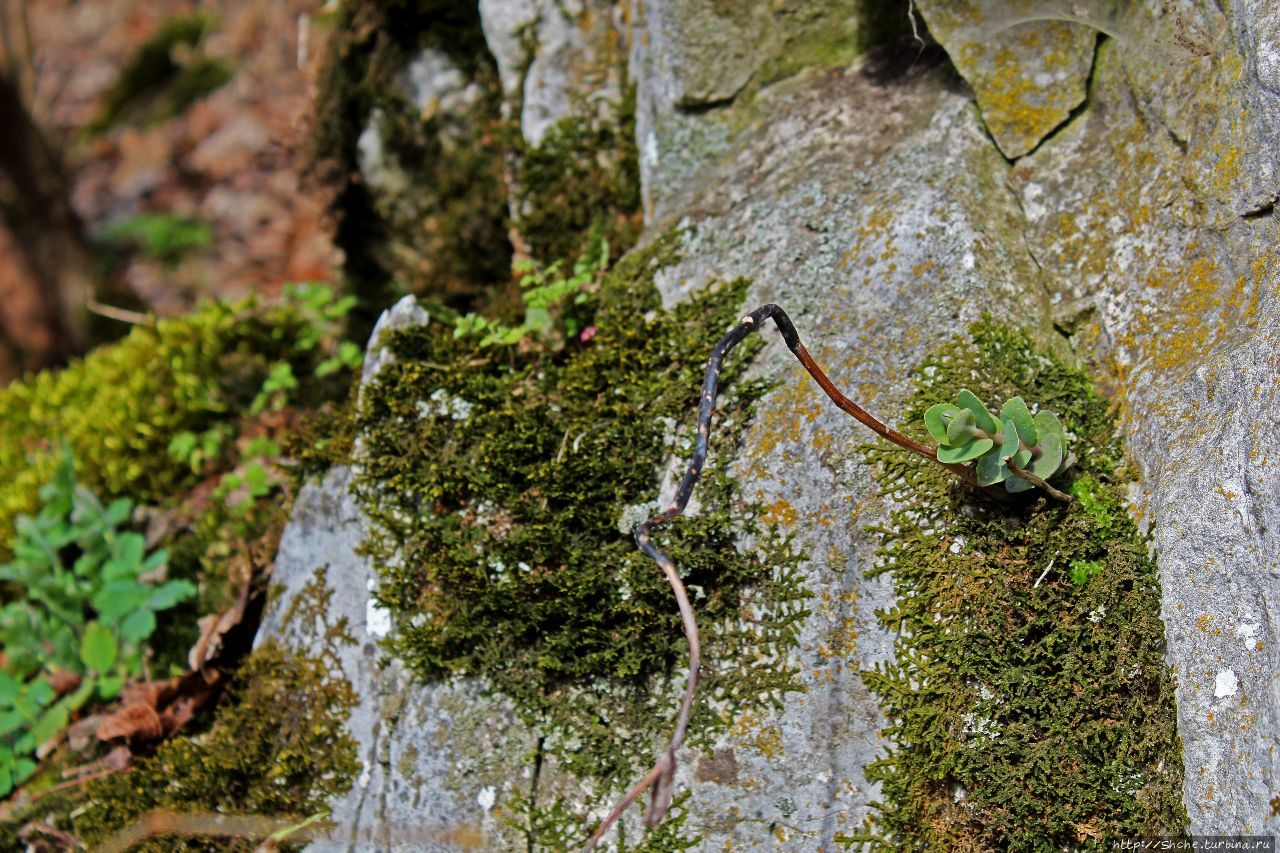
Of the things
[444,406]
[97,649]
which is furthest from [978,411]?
[97,649]

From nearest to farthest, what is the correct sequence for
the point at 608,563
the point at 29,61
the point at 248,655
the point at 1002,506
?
the point at 1002,506, the point at 608,563, the point at 248,655, the point at 29,61

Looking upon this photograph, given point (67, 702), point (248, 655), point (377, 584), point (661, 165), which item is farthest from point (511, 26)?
point (67, 702)

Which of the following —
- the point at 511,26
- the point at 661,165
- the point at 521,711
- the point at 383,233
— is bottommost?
the point at 521,711

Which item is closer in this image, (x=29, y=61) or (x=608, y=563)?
(x=608, y=563)

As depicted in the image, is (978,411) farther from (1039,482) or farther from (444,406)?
(444,406)

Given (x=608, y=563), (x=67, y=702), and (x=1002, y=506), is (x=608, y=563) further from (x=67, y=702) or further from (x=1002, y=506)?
(x=67, y=702)

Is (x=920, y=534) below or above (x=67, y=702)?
below

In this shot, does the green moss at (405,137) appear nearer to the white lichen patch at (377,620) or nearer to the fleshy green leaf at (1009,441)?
the white lichen patch at (377,620)
